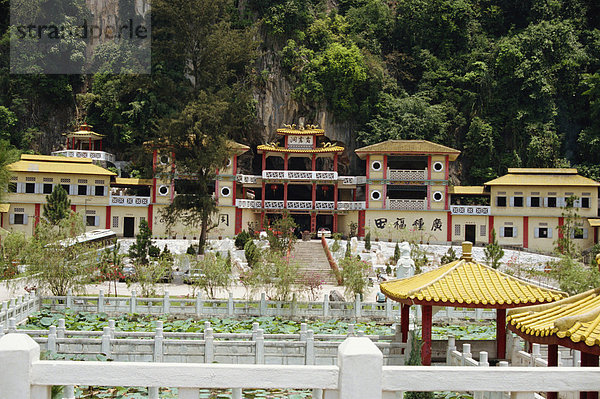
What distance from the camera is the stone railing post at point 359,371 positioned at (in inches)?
152

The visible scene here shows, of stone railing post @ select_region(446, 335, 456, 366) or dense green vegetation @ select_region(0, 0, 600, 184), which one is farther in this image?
dense green vegetation @ select_region(0, 0, 600, 184)

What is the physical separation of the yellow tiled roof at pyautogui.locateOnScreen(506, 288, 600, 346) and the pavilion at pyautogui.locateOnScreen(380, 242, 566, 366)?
127 inches

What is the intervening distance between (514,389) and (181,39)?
36360 mm

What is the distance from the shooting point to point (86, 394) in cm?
1027

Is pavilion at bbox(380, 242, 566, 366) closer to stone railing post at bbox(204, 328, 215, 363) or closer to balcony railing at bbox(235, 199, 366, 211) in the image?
stone railing post at bbox(204, 328, 215, 363)

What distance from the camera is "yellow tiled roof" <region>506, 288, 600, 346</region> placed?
17.5 ft

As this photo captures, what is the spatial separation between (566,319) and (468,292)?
499 cm

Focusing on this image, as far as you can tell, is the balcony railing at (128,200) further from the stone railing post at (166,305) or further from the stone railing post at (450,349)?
the stone railing post at (450,349)

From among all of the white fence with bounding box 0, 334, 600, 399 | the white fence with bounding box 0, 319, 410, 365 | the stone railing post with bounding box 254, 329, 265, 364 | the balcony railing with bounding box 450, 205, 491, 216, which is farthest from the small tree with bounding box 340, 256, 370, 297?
the balcony railing with bounding box 450, 205, 491, 216

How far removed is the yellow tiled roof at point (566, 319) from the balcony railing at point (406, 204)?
1369 inches

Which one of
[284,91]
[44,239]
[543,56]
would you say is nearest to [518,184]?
[543,56]

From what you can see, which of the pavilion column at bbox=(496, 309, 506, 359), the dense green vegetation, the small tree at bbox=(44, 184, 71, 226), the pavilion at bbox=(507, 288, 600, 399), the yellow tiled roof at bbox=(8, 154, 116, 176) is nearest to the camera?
the pavilion at bbox=(507, 288, 600, 399)

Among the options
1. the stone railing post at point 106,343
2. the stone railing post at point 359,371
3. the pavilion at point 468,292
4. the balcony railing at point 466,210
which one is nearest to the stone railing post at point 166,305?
the stone railing post at point 106,343

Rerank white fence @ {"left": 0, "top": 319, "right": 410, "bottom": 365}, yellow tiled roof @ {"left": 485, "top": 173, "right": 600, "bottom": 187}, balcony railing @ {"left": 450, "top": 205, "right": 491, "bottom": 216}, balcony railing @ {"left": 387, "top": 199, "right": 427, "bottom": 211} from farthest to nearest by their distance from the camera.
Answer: balcony railing @ {"left": 387, "top": 199, "right": 427, "bottom": 211}, balcony railing @ {"left": 450, "top": 205, "right": 491, "bottom": 216}, yellow tiled roof @ {"left": 485, "top": 173, "right": 600, "bottom": 187}, white fence @ {"left": 0, "top": 319, "right": 410, "bottom": 365}
